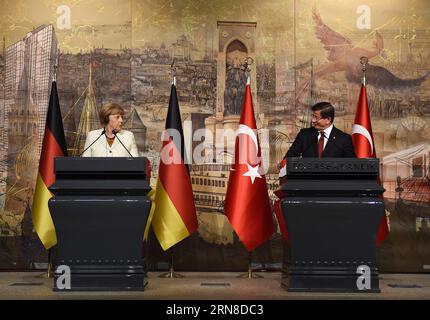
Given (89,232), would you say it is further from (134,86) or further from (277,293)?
(134,86)

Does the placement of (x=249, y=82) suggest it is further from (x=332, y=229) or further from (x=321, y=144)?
(x=332, y=229)

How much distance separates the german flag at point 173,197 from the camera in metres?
6.62

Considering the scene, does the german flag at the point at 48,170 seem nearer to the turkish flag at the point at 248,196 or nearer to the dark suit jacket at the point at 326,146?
the turkish flag at the point at 248,196

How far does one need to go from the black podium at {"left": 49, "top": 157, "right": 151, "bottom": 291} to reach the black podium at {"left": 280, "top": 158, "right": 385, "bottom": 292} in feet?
3.90

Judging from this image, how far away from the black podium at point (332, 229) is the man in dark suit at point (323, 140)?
0.72m

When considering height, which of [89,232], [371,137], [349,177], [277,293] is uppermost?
[371,137]

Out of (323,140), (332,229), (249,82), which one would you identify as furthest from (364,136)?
(332,229)

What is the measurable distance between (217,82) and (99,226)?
9.01 ft

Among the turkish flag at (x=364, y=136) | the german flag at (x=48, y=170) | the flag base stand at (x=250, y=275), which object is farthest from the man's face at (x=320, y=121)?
the german flag at (x=48, y=170)

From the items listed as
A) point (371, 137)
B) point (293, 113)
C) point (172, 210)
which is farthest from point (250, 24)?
point (172, 210)

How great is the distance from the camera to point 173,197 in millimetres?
6652

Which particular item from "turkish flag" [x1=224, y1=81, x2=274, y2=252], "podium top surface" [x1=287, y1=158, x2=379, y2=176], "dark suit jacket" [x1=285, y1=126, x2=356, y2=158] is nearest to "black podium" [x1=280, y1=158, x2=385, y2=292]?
"podium top surface" [x1=287, y1=158, x2=379, y2=176]

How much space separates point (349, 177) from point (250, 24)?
2741 millimetres

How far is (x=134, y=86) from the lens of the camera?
24.4 ft
